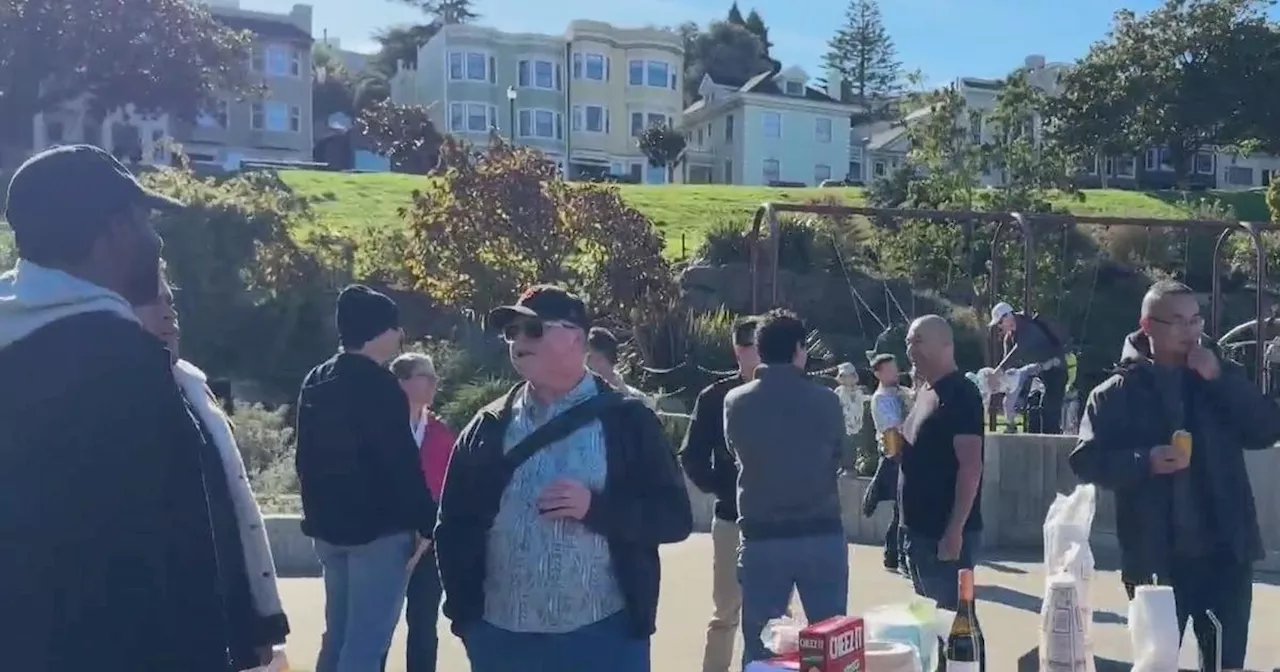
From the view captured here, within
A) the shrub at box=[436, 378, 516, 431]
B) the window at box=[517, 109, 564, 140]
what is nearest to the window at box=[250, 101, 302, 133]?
the window at box=[517, 109, 564, 140]

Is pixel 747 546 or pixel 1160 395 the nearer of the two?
pixel 1160 395

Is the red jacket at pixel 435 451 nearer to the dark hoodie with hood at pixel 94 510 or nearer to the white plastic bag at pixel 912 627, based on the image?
the white plastic bag at pixel 912 627

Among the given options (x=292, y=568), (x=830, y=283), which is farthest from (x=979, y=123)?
(x=292, y=568)

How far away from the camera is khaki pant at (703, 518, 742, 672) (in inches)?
237

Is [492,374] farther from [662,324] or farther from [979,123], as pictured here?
[979,123]

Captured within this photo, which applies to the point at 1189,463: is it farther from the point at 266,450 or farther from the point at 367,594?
the point at 266,450

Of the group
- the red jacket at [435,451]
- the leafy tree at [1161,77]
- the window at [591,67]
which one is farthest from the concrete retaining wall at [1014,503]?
the window at [591,67]

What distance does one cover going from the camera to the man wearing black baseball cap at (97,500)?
2.36 metres

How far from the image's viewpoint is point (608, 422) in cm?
367

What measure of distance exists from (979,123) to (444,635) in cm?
2570

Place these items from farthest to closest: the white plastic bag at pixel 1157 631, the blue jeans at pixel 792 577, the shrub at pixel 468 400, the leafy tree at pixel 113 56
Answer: the leafy tree at pixel 113 56 < the shrub at pixel 468 400 < the blue jeans at pixel 792 577 < the white plastic bag at pixel 1157 631

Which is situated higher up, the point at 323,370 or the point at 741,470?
the point at 323,370

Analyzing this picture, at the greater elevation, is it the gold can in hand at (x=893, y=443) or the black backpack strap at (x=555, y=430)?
the black backpack strap at (x=555, y=430)

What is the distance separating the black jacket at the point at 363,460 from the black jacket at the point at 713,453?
1444mm
